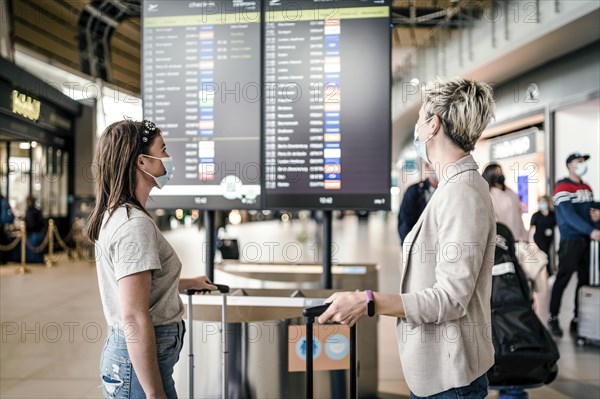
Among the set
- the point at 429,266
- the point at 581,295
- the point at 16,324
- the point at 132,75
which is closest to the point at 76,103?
the point at 132,75

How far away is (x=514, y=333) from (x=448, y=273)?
232 cm

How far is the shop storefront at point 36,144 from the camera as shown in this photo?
11.3 meters

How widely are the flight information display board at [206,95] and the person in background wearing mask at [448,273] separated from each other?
1.74 meters

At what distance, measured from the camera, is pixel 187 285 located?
237 centimetres

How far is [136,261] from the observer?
65.3 inches

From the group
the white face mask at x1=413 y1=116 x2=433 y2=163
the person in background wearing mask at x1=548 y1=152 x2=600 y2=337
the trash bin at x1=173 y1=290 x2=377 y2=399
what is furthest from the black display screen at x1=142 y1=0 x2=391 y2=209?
the person in background wearing mask at x1=548 y1=152 x2=600 y2=337

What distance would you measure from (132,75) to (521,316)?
506 inches

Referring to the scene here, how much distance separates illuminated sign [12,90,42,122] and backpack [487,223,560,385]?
10.2m

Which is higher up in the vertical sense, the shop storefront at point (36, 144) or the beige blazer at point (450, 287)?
the shop storefront at point (36, 144)

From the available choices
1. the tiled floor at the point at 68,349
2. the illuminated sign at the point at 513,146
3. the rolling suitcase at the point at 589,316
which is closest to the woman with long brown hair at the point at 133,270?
the tiled floor at the point at 68,349

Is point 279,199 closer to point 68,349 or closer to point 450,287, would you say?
point 450,287

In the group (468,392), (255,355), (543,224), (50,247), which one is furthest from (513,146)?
(468,392)

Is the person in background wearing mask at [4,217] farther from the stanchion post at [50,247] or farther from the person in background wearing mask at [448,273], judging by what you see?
the person in background wearing mask at [448,273]

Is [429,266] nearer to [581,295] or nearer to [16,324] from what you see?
[581,295]
